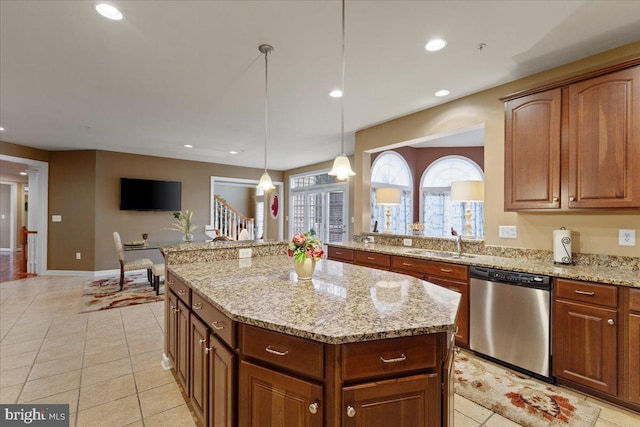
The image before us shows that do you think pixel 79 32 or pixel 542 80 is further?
pixel 542 80

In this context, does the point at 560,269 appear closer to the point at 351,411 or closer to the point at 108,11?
the point at 351,411

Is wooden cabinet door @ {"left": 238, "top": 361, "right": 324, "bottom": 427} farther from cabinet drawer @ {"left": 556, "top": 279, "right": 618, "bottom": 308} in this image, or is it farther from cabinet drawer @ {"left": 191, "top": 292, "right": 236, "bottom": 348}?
cabinet drawer @ {"left": 556, "top": 279, "right": 618, "bottom": 308}

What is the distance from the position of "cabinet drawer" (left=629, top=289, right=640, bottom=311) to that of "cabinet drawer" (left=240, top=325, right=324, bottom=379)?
6.99ft

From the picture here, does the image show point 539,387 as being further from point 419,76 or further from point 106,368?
point 106,368

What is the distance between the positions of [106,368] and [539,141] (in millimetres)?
4174

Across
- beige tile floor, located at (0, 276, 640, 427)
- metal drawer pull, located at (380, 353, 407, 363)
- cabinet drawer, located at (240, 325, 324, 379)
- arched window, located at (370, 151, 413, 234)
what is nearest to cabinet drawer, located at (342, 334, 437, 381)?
metal drawer pull, located at (380, 353, 407, 363)

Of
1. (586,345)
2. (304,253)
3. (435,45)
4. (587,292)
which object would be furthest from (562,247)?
(304,253)

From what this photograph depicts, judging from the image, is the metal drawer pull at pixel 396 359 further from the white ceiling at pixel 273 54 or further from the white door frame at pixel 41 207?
the white door frame at pixel 41 207

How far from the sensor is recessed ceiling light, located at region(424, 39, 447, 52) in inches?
88.7

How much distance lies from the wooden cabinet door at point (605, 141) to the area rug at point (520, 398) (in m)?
1.42

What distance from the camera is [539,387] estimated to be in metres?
2.21

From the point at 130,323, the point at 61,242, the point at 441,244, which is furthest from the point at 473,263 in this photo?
the point at 61,242

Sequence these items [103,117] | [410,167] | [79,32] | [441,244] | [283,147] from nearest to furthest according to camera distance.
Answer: [79,32]
[441,244]
[103,117]
[283,147]
[410,167]

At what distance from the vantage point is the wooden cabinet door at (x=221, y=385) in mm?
1274
